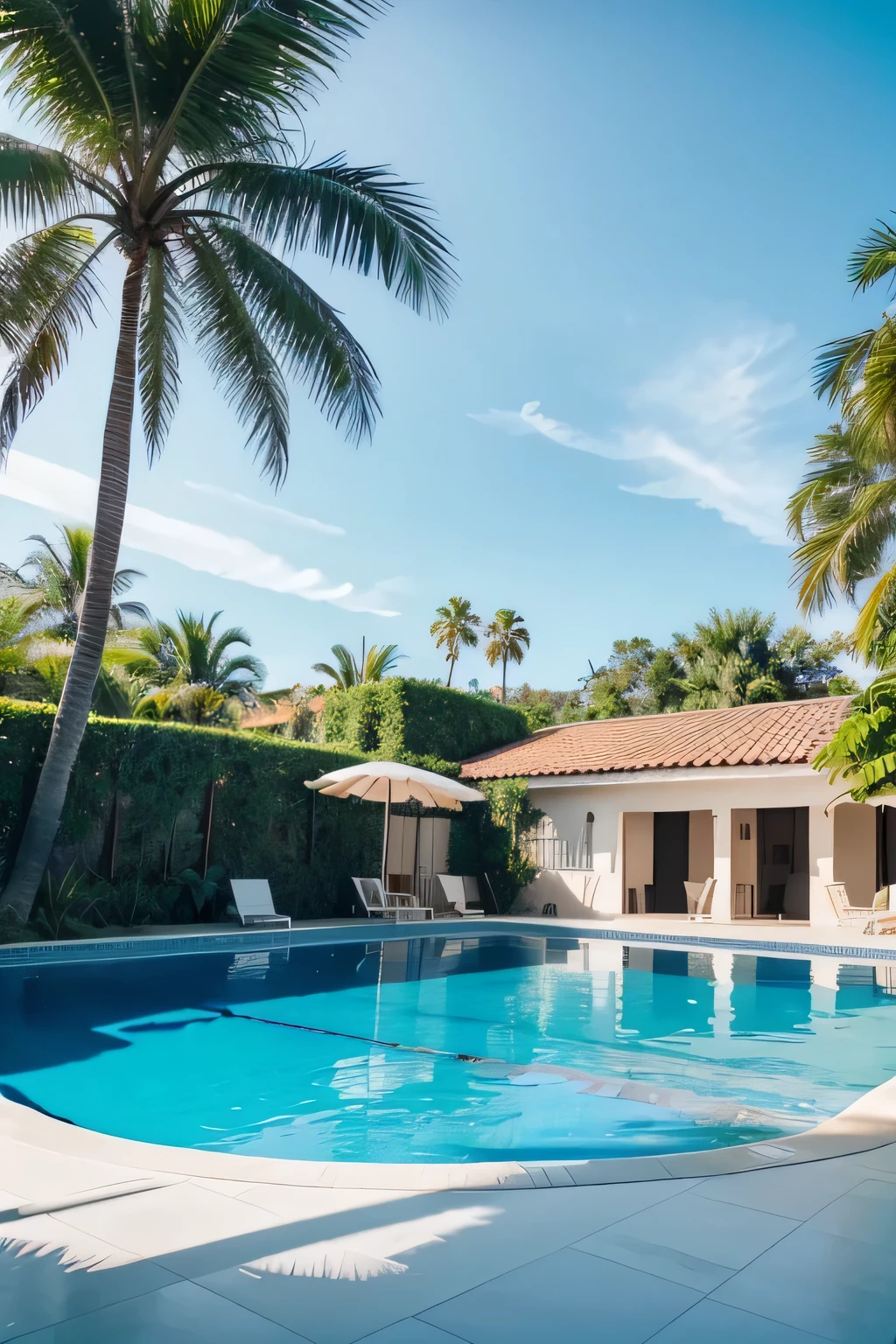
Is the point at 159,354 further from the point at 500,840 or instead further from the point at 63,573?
the point at 63,573

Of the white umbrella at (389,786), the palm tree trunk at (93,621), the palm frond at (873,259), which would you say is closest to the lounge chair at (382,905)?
the white umbrella at (389,786)

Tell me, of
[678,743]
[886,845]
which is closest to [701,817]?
[678,743]

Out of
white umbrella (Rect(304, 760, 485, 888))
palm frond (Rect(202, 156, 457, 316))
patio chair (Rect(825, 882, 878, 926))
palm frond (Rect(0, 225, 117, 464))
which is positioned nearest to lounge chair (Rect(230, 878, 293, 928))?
white umbrella (Rect(304, 760, 485, 888))

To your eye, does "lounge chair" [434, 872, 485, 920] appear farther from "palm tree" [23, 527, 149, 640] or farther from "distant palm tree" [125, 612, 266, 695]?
"distant palm tree" [125, 612, 266, 695]

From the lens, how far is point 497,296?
18.5 metres

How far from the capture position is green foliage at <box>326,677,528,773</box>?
2178cm

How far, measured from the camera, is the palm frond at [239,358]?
1320 cm

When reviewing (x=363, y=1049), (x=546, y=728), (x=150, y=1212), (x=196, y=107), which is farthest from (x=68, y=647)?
(x=150, y=1212)

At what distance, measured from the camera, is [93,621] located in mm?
12523

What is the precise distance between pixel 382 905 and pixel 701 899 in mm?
6373

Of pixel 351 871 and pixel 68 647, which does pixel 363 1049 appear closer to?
pixel 351 871

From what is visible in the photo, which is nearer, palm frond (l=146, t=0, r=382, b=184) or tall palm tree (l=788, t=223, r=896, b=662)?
palm frond (l=146, t=0, r=382, b=184)

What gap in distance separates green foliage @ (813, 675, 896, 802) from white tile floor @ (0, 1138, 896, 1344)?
35.6 ft

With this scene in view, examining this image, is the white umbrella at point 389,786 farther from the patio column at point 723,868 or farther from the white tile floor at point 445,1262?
the white tile floor at point 445,1262
